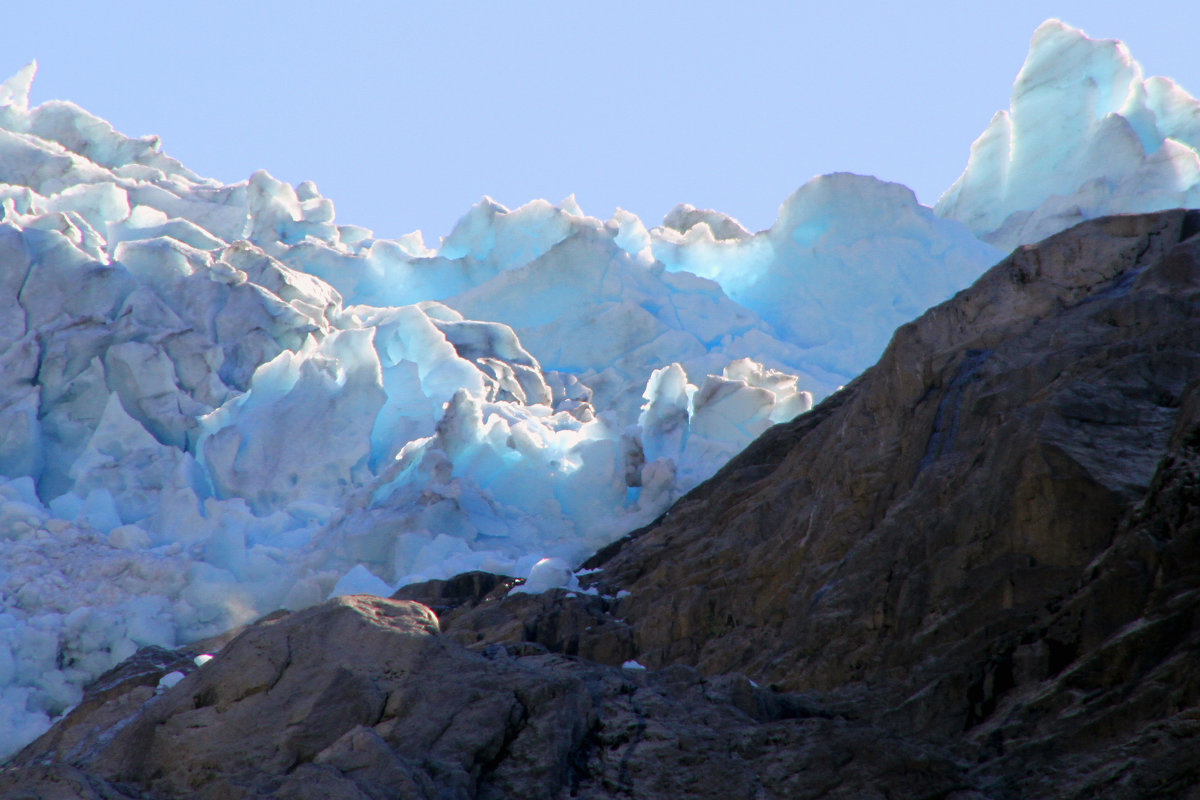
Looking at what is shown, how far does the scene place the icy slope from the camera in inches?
492

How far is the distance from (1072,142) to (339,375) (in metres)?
13.3

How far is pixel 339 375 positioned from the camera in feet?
51.2

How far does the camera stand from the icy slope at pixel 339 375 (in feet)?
41.0

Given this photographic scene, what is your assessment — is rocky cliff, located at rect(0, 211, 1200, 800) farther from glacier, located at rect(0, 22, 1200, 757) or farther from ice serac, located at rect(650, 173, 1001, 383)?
ice serac, located at rect(650, 173, 1001, 383)

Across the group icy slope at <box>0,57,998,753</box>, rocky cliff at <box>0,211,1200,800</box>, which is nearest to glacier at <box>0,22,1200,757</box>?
icy slope at <box>0,57,998,753</box>

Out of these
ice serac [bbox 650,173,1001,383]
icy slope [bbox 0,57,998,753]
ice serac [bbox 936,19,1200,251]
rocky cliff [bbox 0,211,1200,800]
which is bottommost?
rocky cliff [bbox 0,211,1200,800]

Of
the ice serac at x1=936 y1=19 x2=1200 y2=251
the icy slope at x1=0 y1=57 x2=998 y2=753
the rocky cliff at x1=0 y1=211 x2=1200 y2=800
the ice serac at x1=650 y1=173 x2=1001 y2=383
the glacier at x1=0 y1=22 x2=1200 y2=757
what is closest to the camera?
the rocky cliff at x1=0 y1=211 x2=1200 y2=800

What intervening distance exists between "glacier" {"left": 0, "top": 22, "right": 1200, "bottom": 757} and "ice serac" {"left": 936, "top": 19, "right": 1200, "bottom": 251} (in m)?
0.05

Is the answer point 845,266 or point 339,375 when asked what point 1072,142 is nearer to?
point 845,266

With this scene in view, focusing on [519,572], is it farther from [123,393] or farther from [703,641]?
[123,393]

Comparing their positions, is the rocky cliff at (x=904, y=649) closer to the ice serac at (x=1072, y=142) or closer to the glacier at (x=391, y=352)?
the glacier at (x=391, y=352)

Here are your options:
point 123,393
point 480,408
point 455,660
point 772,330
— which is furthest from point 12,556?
point 772,330

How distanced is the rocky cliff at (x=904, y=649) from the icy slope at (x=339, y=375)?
395cm

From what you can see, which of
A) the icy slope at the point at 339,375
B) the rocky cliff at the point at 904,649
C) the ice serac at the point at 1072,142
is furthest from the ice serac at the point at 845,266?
the rocky cliff at the point at 904,649
